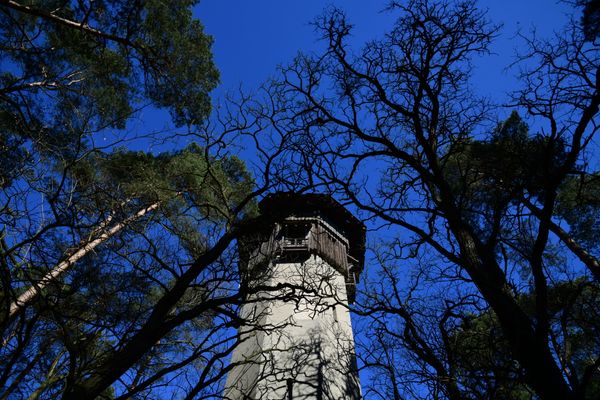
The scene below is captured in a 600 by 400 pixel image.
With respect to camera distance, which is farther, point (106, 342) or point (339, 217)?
point (339, 217)

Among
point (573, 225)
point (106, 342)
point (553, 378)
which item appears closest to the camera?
point (553, 378)

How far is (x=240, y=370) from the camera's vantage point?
36.7 ft

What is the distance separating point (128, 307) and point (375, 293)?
15.7 feet

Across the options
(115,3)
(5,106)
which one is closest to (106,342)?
(5,106)

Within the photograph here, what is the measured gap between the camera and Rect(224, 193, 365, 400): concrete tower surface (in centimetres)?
673

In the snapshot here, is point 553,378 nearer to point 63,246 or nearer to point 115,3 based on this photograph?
point 63,246

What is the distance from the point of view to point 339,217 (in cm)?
1723

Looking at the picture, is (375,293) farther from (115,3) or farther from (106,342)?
(115,3)

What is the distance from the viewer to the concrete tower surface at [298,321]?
6727 mm

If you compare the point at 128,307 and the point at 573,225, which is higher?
the point at 573,225

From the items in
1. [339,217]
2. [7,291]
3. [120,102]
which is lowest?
[7,291]

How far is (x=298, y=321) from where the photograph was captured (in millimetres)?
11820

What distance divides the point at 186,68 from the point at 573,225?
9.89m

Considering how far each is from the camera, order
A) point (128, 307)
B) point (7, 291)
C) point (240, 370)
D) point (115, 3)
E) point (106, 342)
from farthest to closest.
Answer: point (240, 370) → point (106, 342) → point (115, 3) → point (128, 307) → point (7, 291)
